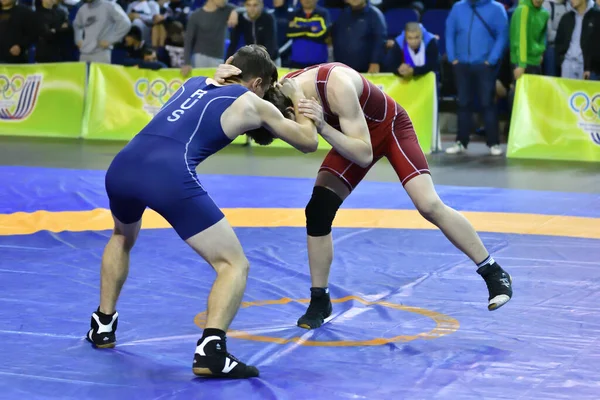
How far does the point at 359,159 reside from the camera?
14.9ft

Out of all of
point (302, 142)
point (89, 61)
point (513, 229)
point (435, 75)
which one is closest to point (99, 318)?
point (302, 142)

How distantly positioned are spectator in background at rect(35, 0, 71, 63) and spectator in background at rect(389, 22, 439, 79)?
17.0 feet

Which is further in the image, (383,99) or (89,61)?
(89,61)

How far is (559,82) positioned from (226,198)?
4839 mm

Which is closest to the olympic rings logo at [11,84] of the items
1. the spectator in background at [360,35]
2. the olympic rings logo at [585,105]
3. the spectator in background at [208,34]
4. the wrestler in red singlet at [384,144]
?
the spectator in background at [208,34]

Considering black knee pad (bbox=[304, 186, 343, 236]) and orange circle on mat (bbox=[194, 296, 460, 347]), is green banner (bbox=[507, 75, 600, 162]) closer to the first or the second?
orange circle on mat (bbox=[194, 296, 460, 347])

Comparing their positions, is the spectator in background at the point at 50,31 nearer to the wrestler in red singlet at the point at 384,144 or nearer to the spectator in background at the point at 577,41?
the spectator in background at the point at 577,41

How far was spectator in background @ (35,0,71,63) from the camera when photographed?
A: 14203 millimetres

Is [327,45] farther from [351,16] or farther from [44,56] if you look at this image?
[44,56]

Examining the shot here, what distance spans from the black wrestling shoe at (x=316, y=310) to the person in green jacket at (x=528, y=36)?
24.6 ft

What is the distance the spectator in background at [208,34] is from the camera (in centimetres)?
A: 1259

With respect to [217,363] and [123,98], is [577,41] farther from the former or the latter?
→ [217,363]

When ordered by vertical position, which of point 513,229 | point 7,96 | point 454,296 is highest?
point 454,296

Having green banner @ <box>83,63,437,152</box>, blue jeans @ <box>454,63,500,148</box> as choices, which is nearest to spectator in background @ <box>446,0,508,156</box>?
blue jeans @ <box>454,63,500,148</box>
